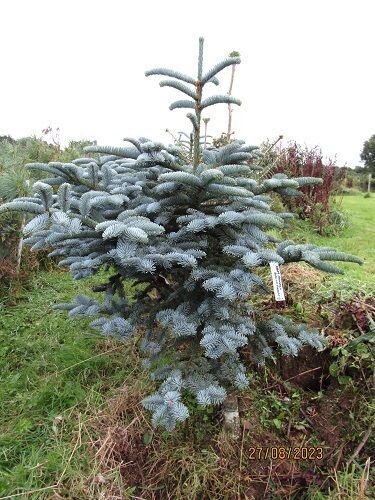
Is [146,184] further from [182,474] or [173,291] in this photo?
[182,474]

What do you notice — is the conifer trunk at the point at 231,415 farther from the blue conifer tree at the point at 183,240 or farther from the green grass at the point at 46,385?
the green grass at the point at 46,385

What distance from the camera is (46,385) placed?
2.59 m

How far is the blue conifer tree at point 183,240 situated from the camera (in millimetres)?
1759

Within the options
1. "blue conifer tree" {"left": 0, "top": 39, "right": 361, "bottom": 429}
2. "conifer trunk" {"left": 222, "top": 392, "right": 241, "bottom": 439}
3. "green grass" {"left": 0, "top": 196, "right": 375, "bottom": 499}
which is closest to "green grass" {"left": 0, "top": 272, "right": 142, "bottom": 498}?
"green grass" {"left": 0, "top": 196, "right": 375, "bottom": 499}

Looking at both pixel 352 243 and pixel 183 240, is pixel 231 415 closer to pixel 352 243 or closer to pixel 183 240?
pixel 183 240

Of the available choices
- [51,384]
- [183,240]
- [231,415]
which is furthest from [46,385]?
[183,240]

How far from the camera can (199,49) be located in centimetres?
188
